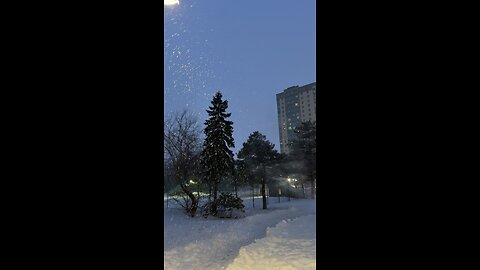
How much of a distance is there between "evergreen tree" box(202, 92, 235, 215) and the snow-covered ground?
3.53 meters

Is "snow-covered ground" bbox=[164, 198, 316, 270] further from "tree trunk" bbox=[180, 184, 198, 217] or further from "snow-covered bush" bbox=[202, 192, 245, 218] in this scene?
"snow-covered bush" bbox=[202, 192, 245, 218]

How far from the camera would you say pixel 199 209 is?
23672 millimetres

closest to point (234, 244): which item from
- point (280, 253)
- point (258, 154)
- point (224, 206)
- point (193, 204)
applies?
point (280, 253)

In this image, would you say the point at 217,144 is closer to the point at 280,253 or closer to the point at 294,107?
the point at 280,253

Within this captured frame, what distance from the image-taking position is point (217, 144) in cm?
2334

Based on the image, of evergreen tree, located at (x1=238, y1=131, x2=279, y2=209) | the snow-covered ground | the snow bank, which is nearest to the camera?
the snow bank

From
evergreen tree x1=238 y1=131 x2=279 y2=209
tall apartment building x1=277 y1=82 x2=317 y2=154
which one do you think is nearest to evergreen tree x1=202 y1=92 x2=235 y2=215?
evergreen tree x1=238 y1=131 x2=279 y2=209

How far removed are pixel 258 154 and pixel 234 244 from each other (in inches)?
654

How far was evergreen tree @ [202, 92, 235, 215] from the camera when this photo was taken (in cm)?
2284
